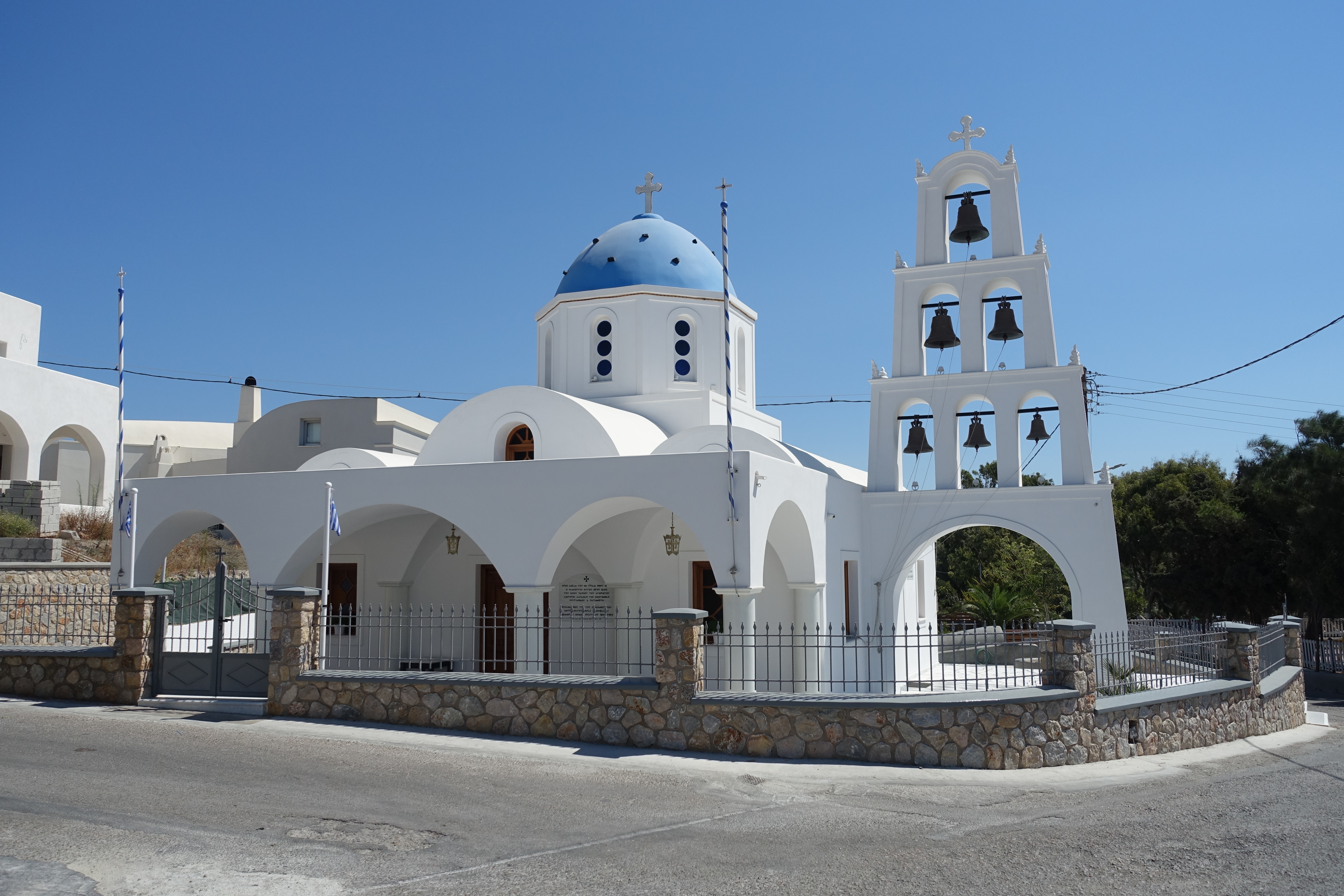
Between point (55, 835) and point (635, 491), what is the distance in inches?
270

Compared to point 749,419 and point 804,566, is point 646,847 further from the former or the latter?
point 749,419

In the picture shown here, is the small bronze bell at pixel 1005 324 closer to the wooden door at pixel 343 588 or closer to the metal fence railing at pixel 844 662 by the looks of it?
the metal fence railing at pixel 844 662

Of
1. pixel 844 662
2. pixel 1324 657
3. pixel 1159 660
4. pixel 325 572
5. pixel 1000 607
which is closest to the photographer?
pixel 844 662

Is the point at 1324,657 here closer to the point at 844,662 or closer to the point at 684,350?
the point at 684,350

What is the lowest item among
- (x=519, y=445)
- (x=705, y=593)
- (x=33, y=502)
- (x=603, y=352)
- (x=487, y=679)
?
(x=487, y=679)

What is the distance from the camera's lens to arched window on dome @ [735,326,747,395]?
59.8ft

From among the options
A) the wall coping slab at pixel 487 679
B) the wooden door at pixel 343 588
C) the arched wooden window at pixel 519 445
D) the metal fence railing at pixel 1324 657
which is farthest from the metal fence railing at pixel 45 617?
the metal fence railing at pixel 1324 657

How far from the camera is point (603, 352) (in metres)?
17.2

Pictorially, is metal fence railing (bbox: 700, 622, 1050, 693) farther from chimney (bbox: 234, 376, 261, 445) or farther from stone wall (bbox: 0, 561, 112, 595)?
chimney (bbox: 234, 376, 261, 445)

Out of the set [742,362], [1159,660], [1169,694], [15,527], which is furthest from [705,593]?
[15,527]

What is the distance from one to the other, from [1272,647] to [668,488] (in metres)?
→ 8.08

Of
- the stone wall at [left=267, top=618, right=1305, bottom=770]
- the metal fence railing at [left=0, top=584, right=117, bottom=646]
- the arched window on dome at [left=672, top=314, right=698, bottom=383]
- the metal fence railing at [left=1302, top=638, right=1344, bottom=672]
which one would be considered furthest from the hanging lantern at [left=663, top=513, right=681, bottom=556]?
the metal fence railing at [left=1302, top=638, right=1344, bottom=672]

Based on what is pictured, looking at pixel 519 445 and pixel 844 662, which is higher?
pixel 519 445

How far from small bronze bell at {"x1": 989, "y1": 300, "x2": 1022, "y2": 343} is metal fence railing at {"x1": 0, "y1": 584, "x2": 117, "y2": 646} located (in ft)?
44.0
